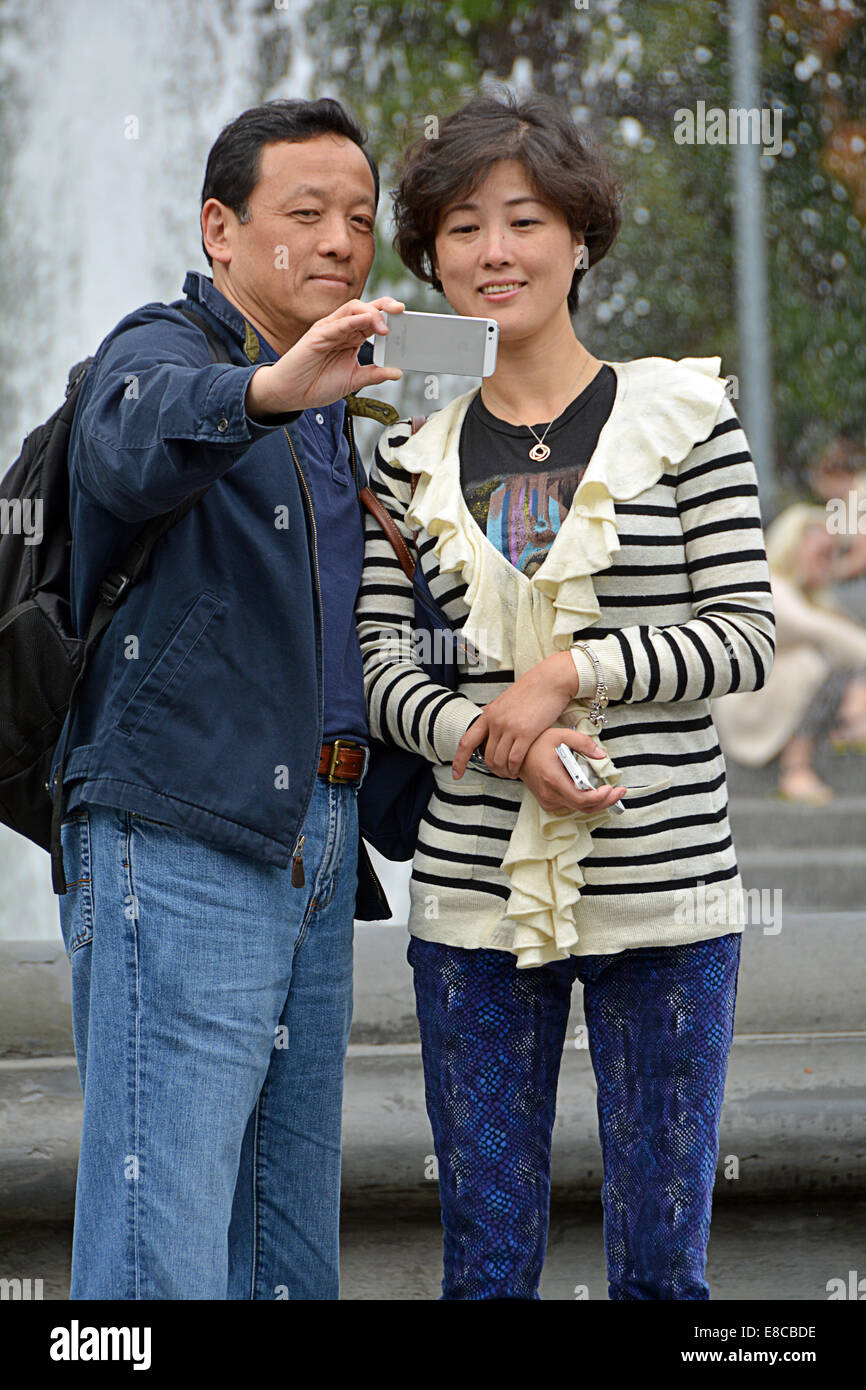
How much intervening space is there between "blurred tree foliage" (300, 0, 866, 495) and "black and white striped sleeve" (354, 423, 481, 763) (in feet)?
13.6

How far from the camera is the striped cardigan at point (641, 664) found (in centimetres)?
182

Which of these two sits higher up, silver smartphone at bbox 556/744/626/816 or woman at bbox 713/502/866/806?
woman at bbox 713/502/866/806

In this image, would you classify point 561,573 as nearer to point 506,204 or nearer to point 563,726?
point 563,726

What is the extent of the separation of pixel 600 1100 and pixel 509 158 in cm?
120

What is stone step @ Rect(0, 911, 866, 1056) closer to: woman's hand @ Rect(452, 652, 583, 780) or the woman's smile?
woman's hand @ Rect(452, 652, 583, 780)

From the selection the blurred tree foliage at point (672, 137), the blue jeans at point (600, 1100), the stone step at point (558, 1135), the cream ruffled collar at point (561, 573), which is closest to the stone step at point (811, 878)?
the blurred tree foliage at point (672, 137)

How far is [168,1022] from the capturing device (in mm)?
1757

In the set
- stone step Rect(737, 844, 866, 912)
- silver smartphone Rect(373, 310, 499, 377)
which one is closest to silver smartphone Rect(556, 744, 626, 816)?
silver smartphone Rect(373, 310, 499, 377)

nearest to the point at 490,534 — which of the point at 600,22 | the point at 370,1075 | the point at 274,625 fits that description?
the point at 274,625

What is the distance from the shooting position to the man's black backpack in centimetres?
181

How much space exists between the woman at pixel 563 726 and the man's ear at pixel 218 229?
25 cm

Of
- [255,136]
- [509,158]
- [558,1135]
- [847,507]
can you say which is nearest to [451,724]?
[509,158]

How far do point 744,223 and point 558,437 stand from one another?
574 centimetres
